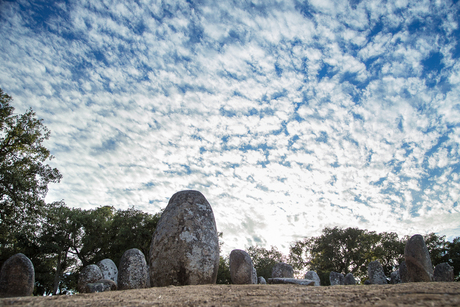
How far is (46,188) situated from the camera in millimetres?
16047

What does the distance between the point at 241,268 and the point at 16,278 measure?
9.25m

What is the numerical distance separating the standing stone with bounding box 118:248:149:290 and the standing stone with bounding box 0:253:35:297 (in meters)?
3.52

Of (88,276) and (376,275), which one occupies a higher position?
(88,276)

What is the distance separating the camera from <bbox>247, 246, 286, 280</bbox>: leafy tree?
33656mm

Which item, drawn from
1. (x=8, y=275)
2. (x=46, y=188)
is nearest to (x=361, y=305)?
(x=8, y=275)

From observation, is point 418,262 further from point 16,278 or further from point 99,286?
point 16,278

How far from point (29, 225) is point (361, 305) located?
1914 cm

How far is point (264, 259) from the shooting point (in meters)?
35.4

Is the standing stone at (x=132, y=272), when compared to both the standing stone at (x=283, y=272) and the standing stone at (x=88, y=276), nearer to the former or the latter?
the standing stone at (x=88, y=276)

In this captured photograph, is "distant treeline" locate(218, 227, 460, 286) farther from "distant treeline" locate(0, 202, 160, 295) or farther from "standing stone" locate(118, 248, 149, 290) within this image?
"standing stone" locate(118, 248, 149, 290)

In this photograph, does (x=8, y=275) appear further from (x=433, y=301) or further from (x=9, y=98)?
(x=433, y=301)

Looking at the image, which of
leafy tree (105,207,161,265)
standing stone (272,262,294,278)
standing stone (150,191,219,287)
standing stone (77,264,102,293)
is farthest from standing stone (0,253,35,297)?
leafy tree (105,207,161,265)

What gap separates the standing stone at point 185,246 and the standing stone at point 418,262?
828cm

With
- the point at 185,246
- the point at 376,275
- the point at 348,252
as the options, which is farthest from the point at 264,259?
the point at 185,246
